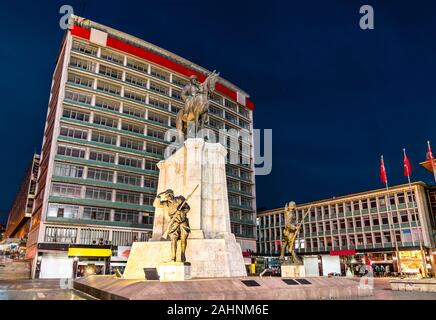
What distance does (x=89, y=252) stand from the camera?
1672 inches

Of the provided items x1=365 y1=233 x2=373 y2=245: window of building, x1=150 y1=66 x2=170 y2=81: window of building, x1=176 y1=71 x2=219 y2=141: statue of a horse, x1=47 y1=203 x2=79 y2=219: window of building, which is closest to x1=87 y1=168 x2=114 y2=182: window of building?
x1=47 y1=203 x2=79 y2=219: window of building

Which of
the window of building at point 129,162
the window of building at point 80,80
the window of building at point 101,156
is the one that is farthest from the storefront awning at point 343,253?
the window of building at point 80,80

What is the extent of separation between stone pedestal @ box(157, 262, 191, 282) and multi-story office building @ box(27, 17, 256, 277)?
35.3m

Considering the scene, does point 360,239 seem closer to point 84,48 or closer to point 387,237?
point 387,237

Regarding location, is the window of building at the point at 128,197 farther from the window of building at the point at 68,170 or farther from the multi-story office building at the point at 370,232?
the multi-story office building at the point at 370,232

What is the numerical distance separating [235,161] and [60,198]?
34.0 meters

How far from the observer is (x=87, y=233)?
43875 mm

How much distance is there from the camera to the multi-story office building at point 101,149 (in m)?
42.8

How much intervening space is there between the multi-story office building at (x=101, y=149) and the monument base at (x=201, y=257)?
3083 cm

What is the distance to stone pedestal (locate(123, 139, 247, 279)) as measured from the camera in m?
14.3

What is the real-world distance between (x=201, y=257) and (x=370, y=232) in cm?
5147

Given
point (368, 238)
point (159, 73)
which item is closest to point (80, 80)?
point (159, 73)

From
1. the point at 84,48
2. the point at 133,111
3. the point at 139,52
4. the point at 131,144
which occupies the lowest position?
the point at 131,144
